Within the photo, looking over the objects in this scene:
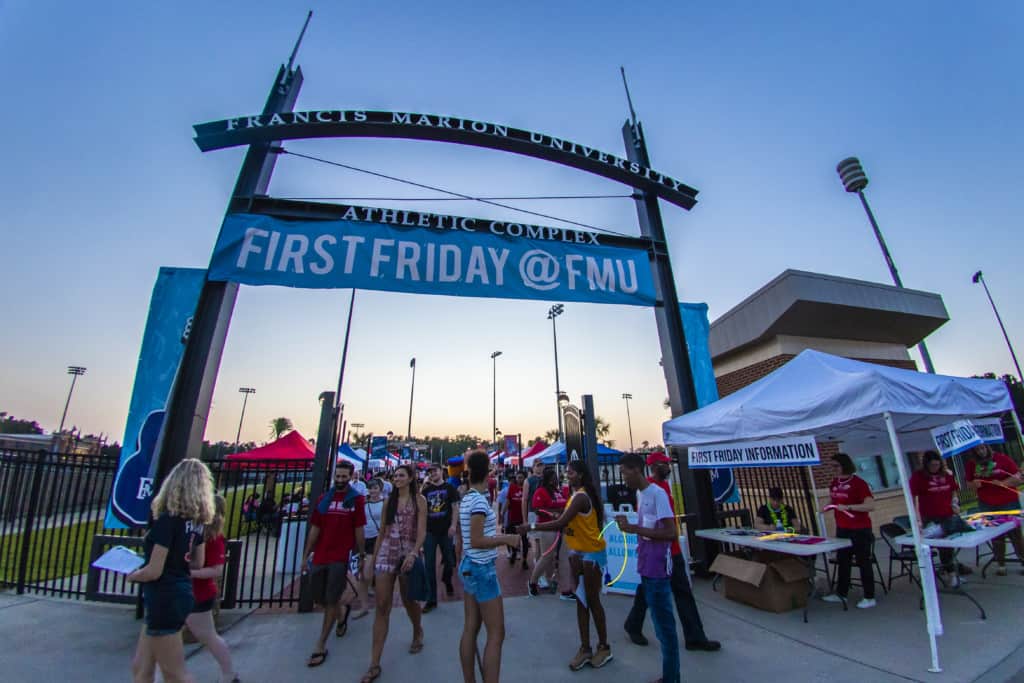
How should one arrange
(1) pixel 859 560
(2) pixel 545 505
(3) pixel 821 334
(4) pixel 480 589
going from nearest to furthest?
(4) pixel 480 589, (1) pixel 859 560, (2) pixel 545 505, (3) pixel 821 334

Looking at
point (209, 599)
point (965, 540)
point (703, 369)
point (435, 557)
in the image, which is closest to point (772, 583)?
point (965, 540)

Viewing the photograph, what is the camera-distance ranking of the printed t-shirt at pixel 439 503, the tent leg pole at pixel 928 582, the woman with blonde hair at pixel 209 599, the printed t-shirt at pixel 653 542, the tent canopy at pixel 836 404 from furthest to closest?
the printed t-shirt at pixel 439 503
the tent canopy at pixel 836 404
the tent leg pole at pixel 928 582
the printed t-shirt at pixel 653 542
the woman with blonde hair at pixel 209 599

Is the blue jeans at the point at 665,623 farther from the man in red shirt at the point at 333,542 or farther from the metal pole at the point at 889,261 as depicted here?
the metal pole at the point at 889,261

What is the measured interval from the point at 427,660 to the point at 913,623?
5492 mm

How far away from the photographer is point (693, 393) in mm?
7535

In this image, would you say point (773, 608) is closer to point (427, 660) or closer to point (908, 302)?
point (427, 660)

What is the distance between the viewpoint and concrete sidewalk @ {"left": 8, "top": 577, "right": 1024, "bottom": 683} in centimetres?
387

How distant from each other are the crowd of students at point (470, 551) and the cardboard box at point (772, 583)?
569 millimetres

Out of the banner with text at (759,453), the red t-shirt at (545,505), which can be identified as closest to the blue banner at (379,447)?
the red t-shirt at (545,505)

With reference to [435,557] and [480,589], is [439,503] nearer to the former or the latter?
[435,557]

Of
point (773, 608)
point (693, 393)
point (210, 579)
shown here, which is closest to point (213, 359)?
point (210, 579)

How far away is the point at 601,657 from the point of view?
13.3 feet

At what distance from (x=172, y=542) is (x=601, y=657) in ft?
12.4

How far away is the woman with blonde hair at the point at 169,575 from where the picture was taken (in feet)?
8.91
